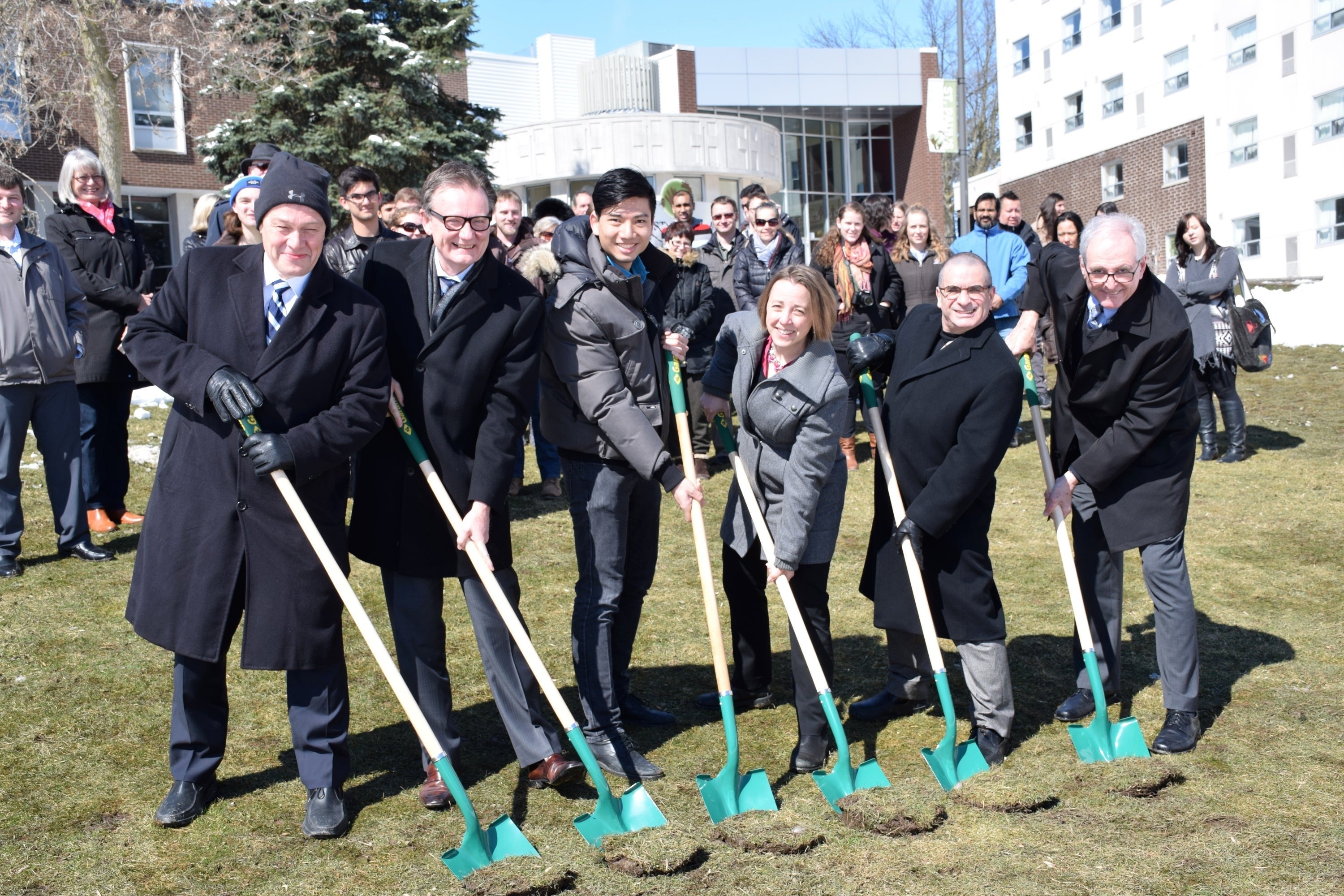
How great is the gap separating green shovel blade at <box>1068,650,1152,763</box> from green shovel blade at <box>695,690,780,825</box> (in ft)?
4.10

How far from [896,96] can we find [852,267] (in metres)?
32.1

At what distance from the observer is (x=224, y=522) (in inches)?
136

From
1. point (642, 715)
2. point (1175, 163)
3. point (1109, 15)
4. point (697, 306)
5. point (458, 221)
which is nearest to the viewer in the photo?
point (458, 221)

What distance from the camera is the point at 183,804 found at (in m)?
3.60

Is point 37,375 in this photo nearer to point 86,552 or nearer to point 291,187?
point 86,552

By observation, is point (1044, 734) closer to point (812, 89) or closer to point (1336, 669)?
point (1336, 669)

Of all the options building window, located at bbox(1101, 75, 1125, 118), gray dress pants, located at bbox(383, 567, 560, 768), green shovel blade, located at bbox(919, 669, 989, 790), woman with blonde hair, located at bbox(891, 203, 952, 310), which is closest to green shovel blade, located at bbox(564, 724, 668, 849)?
gray dress pants, located at bbox(383, 567, 560, 768)

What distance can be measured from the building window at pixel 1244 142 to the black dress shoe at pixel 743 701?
26018 mm

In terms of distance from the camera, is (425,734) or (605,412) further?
(605,412)

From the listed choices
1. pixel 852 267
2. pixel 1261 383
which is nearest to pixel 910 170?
pixel 1261 383

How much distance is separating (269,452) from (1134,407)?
3117mm

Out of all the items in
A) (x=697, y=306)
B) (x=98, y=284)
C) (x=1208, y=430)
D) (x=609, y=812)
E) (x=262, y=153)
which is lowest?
(x=609, y=812)

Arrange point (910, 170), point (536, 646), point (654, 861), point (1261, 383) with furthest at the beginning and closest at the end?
point (910, 170), point (1261, 383), point (536, 646), point (654, 861)

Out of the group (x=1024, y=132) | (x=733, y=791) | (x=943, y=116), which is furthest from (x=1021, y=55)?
(x=733, y=791)
